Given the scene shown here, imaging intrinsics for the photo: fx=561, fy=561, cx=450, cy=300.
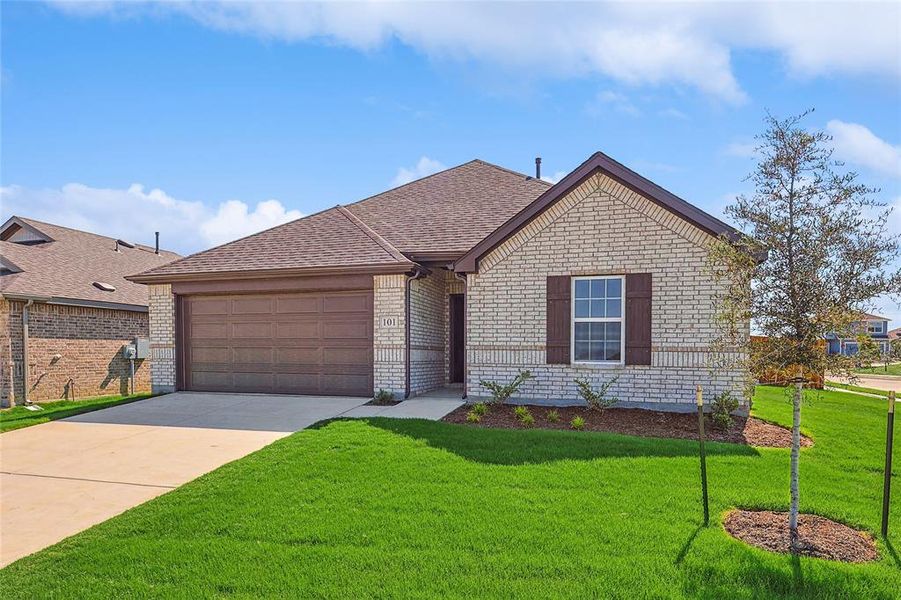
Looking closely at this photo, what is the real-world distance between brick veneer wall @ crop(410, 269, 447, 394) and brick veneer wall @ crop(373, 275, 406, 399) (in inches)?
13.7

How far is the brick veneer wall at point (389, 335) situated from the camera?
12.1 metres

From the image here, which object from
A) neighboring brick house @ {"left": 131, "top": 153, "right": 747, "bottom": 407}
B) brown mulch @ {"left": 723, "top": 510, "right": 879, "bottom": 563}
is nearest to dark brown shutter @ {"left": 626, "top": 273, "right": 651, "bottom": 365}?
neighboring brick house @ {"left": 131, "top": 153, "right": 747, "bottom": 407}

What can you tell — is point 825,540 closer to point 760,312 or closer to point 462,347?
point 760,312

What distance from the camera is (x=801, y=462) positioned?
7.25 meters

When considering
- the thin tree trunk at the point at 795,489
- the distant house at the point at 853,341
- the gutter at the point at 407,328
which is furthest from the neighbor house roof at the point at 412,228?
the thin tree trunk at the point at 795,489

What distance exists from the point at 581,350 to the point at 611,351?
56 cm

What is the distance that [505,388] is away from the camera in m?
11.1

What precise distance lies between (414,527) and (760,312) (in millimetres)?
3640

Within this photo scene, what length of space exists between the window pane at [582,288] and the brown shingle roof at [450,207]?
2.86 metres

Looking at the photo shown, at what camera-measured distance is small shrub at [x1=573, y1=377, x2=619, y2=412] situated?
10375 millimetres

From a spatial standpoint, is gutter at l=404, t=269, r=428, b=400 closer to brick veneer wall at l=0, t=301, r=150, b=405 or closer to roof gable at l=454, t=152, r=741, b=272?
roof gable at l=454, t=152, r=741, b=272

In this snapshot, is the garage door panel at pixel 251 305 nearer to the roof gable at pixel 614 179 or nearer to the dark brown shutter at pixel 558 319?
the roof gable at pixel 614 179

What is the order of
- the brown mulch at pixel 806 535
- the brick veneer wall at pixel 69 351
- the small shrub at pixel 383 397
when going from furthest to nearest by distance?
the brick veneer wall at pixel 69 351
the small shrub at pixel 383 397
the brown mulch at pixel 806 535

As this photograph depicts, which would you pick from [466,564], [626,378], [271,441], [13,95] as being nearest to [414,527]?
[466,564]
